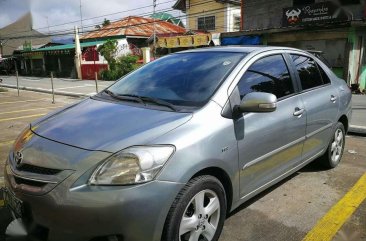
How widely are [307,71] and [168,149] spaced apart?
250 cm

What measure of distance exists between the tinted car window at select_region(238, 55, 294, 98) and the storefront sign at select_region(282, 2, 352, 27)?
52.2ft

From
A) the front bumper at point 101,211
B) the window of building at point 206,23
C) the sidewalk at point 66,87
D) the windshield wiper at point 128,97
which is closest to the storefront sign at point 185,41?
the sidewalk at point 66,87

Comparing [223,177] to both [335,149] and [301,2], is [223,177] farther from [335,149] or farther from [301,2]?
[301,2]

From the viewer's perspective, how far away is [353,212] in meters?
3.61

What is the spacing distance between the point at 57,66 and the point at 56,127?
3972 cm

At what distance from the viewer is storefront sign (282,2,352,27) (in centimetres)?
1808

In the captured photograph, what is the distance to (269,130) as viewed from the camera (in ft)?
10.8

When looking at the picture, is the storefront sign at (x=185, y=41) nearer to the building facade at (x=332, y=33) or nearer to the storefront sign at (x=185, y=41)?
the storefront sign at (x=185, y=41)

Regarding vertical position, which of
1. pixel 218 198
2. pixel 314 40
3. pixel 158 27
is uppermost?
pixel 158 27

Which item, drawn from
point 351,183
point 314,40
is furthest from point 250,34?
point 351,183

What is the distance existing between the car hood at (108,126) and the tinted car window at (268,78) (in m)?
0.81

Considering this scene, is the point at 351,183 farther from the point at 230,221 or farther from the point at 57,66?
the point at 57,66

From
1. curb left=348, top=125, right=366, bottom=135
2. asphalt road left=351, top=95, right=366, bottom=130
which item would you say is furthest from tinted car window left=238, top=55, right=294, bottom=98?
asphalt road left=351, top=95, right=366, bottom=130

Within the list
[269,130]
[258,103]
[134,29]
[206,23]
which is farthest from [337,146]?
[134,29]
